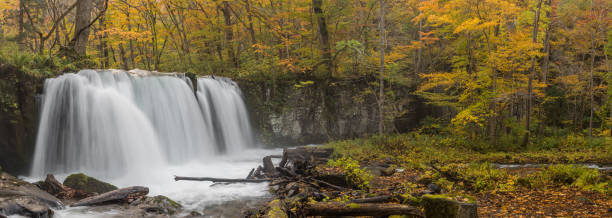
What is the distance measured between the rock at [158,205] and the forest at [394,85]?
2.14 m

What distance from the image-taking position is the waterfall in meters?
9.38

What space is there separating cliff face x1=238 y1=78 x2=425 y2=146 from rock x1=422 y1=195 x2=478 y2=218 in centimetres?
1210

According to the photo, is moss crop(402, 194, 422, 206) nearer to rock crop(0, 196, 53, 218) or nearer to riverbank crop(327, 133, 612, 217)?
riverbank crop(327, 133, 612, 217)

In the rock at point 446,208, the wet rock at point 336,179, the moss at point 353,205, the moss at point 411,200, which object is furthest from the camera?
the wet rock at point 336,179

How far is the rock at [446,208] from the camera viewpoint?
3666mm

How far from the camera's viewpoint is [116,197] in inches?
257

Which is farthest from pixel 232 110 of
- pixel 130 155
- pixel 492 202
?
pixel 492 202

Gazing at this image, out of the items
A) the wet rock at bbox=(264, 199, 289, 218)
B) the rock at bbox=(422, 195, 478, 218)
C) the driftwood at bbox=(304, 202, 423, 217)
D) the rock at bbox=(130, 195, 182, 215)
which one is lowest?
the rock at bbox=(130, 195, 182, 215)

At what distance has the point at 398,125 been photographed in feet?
62.0

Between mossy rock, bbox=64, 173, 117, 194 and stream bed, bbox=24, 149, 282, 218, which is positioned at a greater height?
mossy rock, bbox=64, 173, 117, 194

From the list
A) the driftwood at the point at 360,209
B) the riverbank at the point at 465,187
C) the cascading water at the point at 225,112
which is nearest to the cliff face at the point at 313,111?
the cascading water at the point at 225,112

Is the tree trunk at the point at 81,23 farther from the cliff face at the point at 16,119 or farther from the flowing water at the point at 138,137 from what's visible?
the cliff face at the point at 16,119

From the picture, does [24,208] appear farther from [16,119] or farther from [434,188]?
[434,188]

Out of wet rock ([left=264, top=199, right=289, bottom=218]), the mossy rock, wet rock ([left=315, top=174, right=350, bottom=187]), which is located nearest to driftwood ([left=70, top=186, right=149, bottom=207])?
the mossy rock
